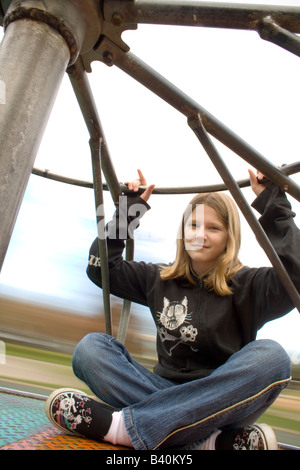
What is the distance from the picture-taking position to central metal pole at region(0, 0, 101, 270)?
0.42 m

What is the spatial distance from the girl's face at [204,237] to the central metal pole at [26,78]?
610mm

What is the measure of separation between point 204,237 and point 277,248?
0.70 ft

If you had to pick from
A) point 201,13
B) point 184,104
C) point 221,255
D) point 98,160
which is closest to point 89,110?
point 98,160

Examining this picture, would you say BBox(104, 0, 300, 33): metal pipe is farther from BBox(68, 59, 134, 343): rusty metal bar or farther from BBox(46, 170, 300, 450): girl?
BBox(46, 170, 300, 450): girl

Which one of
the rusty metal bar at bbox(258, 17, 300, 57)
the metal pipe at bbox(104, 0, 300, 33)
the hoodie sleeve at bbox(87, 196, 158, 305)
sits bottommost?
the hoodie sleeve at bbox(87, 196, 158, 305)

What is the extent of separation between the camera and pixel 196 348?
0.89 metres

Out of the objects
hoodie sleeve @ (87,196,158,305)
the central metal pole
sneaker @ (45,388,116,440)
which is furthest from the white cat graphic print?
the central metal pole

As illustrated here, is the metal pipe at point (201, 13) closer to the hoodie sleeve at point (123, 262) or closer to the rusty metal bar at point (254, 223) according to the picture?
the rusty metal bar at point (254, 223)

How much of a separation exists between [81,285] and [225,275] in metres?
2.86

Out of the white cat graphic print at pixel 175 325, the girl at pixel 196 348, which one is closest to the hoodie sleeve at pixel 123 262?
the girl at pixel 196 348

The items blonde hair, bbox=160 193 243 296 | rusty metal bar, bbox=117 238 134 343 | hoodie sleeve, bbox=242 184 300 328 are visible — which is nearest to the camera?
hoodie sleeve, bbox=242 184 300 328

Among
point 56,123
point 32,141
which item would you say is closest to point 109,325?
point 32,141

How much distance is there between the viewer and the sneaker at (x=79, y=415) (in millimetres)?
728

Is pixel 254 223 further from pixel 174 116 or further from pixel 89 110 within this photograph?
pixel 174 116
